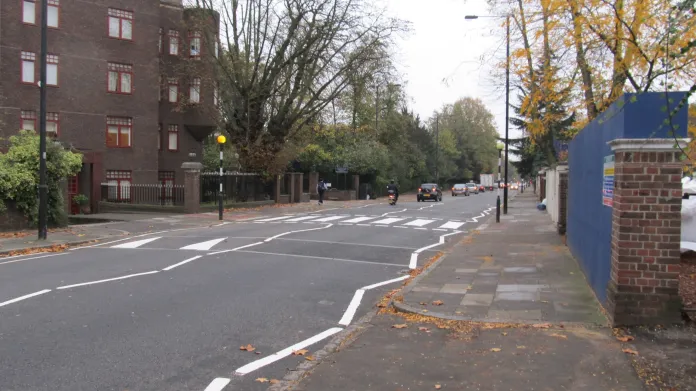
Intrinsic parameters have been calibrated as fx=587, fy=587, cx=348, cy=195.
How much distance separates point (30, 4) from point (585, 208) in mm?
28868

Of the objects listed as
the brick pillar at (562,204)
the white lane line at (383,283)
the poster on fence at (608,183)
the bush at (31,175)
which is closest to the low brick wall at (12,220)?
the bush at (31,175)

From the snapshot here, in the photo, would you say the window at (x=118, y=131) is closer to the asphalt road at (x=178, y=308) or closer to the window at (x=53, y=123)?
the window at (x=53, y=123)

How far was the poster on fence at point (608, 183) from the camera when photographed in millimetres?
6986

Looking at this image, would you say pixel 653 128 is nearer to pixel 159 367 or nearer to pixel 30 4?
pixel 159 367

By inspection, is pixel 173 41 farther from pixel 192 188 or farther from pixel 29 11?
pixel 192 188

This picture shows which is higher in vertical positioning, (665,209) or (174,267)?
(665,209)

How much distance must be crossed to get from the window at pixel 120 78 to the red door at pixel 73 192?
19.2 feet

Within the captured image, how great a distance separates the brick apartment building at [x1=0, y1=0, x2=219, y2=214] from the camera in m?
28.8

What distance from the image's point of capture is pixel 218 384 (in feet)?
16.6

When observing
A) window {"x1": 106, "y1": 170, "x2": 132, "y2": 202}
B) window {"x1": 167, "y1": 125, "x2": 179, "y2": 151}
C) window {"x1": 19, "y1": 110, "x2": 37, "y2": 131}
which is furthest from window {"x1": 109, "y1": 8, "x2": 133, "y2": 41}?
window {"x1": 106, "y1": 170, "x2": 132, "y2": 202}

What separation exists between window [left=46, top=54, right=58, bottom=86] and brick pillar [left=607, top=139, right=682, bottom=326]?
1169 inches

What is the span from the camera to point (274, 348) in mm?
6188

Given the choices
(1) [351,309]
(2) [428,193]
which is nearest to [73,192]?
(1) [351,309]

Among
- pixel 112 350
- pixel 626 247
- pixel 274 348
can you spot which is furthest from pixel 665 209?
pixel 112 350
